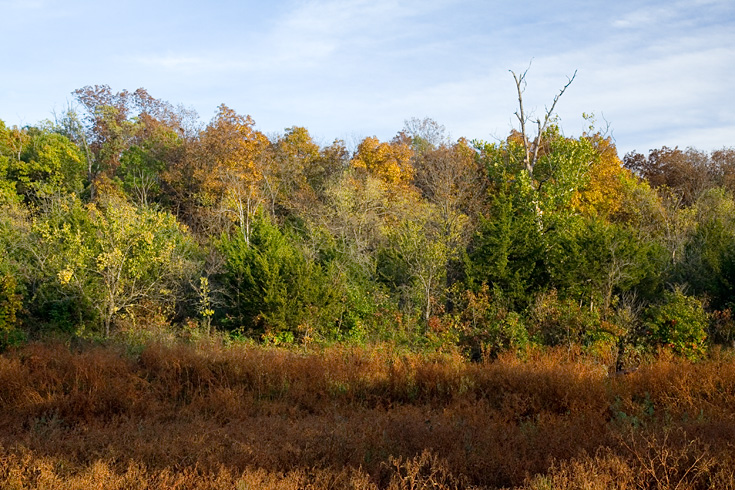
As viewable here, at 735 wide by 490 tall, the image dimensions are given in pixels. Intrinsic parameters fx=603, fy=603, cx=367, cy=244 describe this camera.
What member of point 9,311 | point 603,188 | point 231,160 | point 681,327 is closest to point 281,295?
point 9,311

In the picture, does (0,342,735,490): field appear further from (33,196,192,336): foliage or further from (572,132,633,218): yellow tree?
(572,132,633,218): yellow tree

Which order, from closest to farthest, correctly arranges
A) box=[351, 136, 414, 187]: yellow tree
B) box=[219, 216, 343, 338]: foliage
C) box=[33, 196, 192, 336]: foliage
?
1. box=[33, 196, 192, 336]: foliage
2. box=[219, 216, 343, 338]: foliage
3. box=[351, 136, 414, 187]: yellow tree

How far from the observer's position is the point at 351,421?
899 cm

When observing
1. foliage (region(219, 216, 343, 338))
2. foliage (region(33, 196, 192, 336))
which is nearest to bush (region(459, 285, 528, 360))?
foliage (region(219, 216, 343, 338))

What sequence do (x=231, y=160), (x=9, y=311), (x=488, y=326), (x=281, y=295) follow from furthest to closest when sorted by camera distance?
(x=231, y=160) < (x=281, y=295) < (x=488, y=326) < (x=9, y=311)

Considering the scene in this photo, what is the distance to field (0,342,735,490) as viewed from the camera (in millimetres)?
5992

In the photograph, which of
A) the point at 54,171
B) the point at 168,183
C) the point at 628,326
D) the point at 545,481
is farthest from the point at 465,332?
the point at 54,171

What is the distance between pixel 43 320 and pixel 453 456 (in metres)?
15.3

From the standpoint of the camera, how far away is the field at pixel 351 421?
19.7 ft

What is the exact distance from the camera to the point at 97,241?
16.9m

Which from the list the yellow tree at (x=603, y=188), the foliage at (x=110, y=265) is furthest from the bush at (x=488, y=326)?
the yellow tree at (x=603, y=188)

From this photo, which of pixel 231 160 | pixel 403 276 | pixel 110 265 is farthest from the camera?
pixel 231 160

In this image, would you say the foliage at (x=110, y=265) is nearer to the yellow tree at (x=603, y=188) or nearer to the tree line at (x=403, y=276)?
the tree line at (x=403, y=276)

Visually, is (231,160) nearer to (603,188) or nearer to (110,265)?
(110,265)
